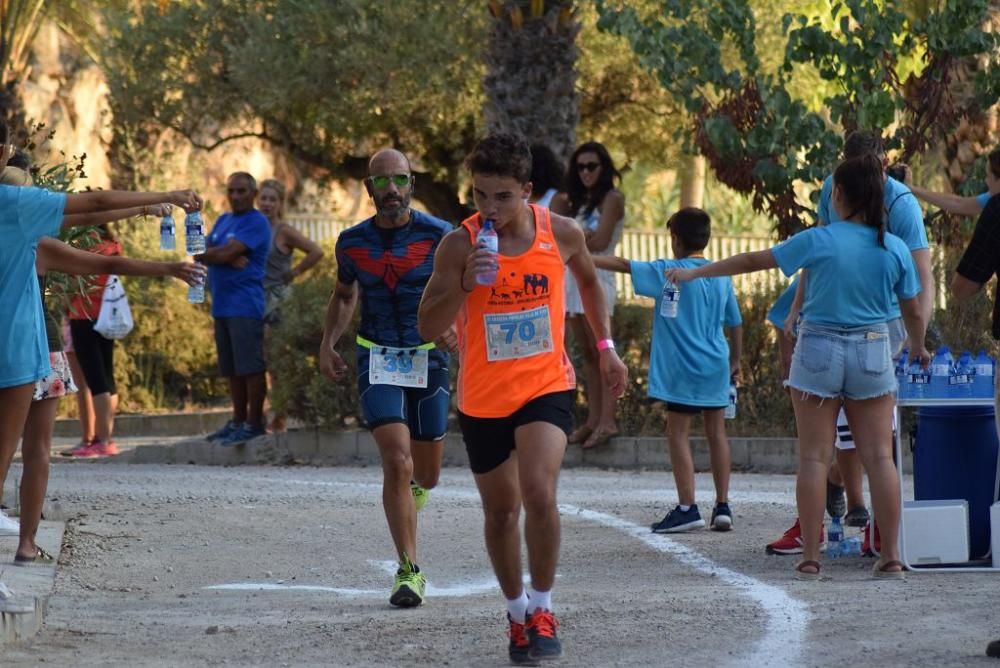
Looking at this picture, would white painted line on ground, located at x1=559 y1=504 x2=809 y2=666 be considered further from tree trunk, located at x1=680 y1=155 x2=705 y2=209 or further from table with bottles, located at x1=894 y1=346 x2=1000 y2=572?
tree trunk, located at x1=680 y1=155 x2=705 y2=209

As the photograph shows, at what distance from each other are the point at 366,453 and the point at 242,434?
1.03 m

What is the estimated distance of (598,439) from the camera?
1404 cm

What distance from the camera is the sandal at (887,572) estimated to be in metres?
8.09

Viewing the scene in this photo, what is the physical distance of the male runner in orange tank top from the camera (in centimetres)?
625

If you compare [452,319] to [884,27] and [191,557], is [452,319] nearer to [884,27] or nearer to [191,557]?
[191,557]

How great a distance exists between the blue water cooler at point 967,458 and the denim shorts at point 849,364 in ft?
2.53

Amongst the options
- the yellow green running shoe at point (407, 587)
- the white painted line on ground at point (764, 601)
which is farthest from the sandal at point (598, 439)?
the yellow green running shoe at point (407, 587)

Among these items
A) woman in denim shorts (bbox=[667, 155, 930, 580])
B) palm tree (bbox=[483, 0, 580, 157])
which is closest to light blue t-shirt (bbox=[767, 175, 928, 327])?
woman in denim shorts (bbox=[667, 155, 930, 580])

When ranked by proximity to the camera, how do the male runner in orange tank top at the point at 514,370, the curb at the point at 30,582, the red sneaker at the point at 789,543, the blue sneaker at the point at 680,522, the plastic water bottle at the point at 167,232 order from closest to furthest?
the male runner in orange tank top at the point at 514,370, the curb at the point at 30,582, the plastic water bottle at the point at 167,232, the red sneaker at the point at 789,543, the blue sneaker at the point at 680,522

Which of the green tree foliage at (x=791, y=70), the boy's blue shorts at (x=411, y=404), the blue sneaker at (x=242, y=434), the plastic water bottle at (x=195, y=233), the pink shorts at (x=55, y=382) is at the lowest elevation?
the blue sneaker at (x=242, y=434)

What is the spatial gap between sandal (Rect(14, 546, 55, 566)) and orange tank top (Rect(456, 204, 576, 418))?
2.91 m

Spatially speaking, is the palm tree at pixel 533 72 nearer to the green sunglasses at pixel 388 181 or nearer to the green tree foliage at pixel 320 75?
the green tree foliage at pixel 320 75

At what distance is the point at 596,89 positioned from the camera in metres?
23.7

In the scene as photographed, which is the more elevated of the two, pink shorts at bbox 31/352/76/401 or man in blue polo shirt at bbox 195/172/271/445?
man in blue polo shirt at bbox 195/172/271/445
